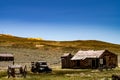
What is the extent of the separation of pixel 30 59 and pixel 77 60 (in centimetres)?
1900

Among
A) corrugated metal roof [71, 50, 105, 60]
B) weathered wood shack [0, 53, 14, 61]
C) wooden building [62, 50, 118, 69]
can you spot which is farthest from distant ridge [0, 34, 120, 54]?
corrugated metal roof [71, 50, 105, 60]

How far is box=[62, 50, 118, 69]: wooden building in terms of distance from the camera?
7412 centimetres

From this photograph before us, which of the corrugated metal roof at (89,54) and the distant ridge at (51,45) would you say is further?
the distant ridge at (51,45)

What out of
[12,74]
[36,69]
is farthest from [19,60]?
[12,74]

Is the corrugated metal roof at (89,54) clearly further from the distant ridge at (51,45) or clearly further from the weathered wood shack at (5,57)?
the distant ridge at (51,45)

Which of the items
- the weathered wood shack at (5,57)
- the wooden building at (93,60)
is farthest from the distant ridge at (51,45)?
the wooden building at (93,60)

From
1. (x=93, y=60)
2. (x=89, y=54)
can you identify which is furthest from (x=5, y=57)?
(x=93, y=60)

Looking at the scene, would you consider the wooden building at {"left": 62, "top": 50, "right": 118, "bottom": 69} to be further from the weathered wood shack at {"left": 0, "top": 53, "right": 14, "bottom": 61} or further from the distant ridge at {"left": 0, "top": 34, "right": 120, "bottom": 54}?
the distant ridge at {"left": 0, "top": 34, "right": 120, "bottom": 54}

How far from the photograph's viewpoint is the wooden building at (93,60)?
243 feet

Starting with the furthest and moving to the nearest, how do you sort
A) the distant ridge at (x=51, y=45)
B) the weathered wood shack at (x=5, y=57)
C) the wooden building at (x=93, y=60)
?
the distant ridge at (x=51, y=45)
the wooden building at (x=93, y=60)
the weathered wood shack at (x=5, y=57)

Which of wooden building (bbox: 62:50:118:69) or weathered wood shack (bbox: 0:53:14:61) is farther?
wooden building (bbox: 62:50:118:69)

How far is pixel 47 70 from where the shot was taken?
61188mm

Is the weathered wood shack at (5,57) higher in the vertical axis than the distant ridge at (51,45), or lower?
lower

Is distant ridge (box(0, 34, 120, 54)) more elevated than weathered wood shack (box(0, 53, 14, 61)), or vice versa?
distant ridge (box(0, 34, 120, 54))
